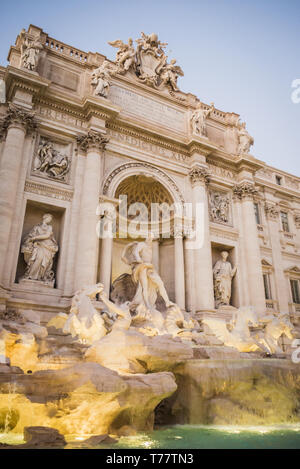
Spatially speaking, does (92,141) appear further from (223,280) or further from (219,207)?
(223,280)

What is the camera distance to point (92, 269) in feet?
43.1

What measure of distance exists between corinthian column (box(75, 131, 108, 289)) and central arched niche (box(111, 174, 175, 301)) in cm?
196

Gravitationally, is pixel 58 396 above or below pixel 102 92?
below

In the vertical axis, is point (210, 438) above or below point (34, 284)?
below

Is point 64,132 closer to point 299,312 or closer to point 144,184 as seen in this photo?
point 144,184

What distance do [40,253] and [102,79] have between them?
851cm

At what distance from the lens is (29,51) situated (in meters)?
14.9

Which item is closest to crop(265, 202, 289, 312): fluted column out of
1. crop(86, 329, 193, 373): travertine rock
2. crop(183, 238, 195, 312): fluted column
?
crop(183, 238, 195, 312): fluted column

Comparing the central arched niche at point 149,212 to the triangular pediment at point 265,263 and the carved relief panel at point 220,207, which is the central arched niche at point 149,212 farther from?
the triangular pediment at point 265,263

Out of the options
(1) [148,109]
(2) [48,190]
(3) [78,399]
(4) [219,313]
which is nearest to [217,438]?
(3) [78,399]

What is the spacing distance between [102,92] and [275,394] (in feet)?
45.0
